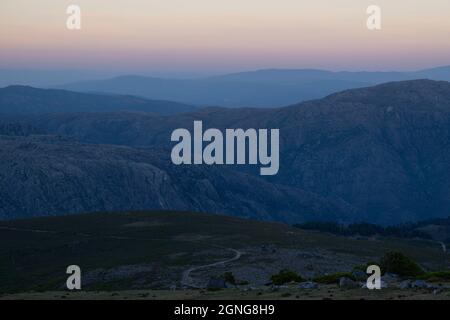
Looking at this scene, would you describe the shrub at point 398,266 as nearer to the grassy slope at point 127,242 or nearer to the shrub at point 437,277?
the shrub at point 437,277

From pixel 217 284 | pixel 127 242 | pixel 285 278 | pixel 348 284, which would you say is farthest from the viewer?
pixel 127 242

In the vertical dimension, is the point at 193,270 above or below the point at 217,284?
below

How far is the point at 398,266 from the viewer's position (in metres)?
87.4

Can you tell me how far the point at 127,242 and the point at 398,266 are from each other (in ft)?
235

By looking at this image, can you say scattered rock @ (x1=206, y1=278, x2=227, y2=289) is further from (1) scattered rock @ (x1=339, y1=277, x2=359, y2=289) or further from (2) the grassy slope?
(2) the grassy slope

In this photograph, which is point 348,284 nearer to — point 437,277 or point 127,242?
point 437,277

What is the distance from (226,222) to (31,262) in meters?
54.7

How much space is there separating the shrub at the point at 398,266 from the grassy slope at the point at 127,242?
3771 cm

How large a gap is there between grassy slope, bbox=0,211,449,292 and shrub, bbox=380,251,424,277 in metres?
37.7

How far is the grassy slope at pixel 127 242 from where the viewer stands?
419ft

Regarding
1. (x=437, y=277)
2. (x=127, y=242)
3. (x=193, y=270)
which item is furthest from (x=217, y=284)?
(x=127, y=242)

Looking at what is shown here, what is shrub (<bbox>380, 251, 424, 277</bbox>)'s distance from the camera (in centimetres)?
8631

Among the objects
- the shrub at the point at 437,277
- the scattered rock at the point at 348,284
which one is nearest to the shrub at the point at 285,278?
the shrub at the point at 437,277
